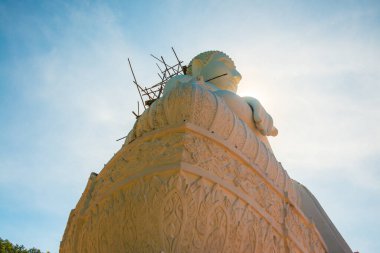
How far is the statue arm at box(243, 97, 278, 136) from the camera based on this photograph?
5516 mm

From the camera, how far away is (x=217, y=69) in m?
6.88

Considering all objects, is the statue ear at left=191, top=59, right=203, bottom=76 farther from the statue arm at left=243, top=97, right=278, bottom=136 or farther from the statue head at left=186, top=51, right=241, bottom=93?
the statue arm at left=243, top=97, right=278, bottom=136

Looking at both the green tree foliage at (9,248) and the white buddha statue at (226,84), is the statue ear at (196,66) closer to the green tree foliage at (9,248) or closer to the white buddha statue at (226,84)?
the white buddha statue at (226,84)

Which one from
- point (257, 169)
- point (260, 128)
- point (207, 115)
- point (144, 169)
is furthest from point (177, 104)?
point (260, 128)

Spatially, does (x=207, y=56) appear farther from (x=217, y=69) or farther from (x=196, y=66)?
(x=217, y=69)

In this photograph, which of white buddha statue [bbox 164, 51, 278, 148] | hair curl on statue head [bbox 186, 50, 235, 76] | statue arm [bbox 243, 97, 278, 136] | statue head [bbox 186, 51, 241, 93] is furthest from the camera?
hair curl on statue head [bbox 186, 50, 235, 76]

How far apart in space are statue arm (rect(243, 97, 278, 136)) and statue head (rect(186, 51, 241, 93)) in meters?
0.93

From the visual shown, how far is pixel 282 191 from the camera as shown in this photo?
Result: 4.66m

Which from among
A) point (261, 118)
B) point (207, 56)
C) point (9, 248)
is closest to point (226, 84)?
point (207, 56)

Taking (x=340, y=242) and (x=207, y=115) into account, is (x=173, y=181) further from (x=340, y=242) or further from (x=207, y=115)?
(x=340, y=242)

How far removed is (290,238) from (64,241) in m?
2.45

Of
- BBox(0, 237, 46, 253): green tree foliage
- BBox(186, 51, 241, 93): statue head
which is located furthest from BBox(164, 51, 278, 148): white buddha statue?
BBox(0, 237, 46, 253): green tree foliage

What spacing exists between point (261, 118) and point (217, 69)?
163cm

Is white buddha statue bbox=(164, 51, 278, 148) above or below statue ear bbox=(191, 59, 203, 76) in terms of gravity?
below
